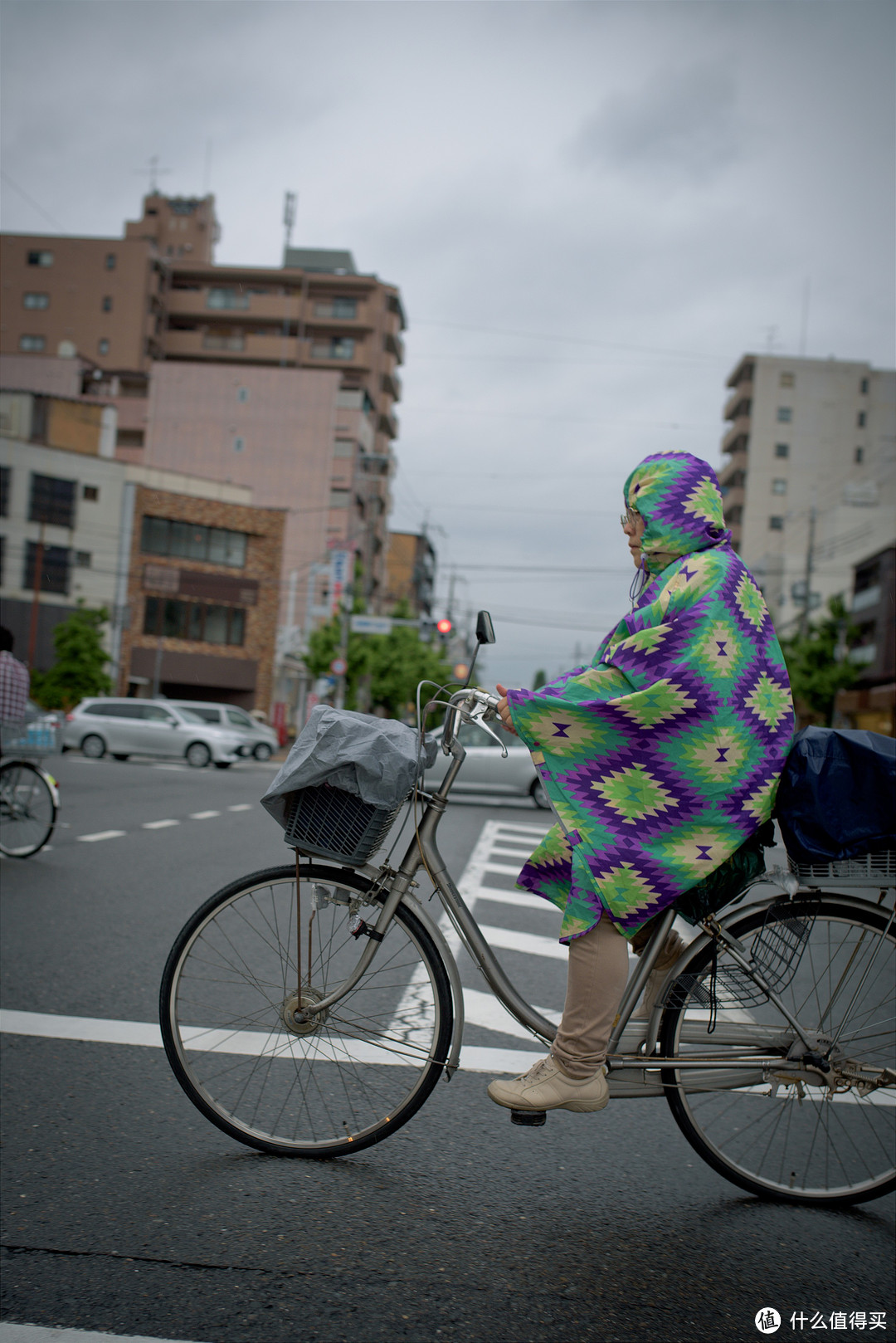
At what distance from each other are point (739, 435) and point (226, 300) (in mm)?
34431

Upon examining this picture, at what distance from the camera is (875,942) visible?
8.50 ft

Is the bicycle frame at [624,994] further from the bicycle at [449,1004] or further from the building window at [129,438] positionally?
the building window at [129,438]

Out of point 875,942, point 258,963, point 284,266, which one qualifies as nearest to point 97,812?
point 258,963

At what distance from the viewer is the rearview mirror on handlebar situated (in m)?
2.54

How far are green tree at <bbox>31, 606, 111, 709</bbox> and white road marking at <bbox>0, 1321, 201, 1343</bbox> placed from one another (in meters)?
35.9

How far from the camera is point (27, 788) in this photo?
727 cm

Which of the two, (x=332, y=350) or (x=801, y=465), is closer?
(x=332, y=350)

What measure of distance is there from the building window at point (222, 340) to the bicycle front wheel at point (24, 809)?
63.4m

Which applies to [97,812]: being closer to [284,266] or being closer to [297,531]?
[297,531]

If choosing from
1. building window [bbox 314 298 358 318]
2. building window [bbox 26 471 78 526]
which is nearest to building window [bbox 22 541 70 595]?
building window [bbox 26 471 78 526]

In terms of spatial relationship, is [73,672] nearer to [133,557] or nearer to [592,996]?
[133,557]

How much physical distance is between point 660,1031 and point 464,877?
587 cm

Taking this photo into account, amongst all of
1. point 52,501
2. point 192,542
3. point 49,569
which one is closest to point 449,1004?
point 49,569

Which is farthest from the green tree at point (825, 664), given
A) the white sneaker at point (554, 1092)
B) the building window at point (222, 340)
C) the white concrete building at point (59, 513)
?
the white sneaker at point (554, 1092)
